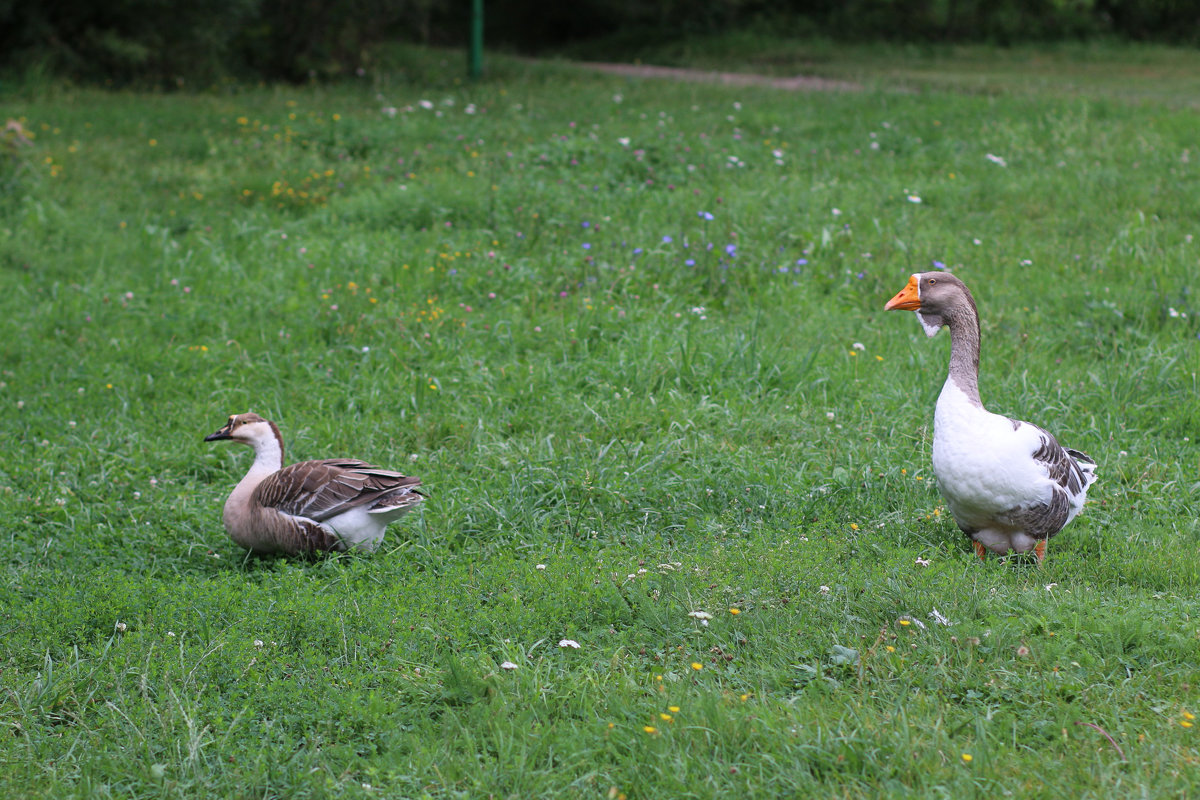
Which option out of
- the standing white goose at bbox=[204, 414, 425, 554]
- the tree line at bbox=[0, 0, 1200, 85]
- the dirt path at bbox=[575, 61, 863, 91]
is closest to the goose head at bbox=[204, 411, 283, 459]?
the standing white goose at bbox=[204, 414, 425, 554]

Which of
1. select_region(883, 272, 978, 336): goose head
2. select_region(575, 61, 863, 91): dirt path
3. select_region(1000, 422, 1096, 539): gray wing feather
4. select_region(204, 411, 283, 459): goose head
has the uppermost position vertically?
select_region(575, 61, 863, 91): dirt path

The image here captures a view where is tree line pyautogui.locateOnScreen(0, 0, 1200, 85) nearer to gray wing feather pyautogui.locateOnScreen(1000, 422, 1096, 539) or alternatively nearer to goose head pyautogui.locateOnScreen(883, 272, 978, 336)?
goose head pyautogui.locateOnScreen(883, 272, 978, 336)

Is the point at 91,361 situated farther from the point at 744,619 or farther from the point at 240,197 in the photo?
the point at 744,619

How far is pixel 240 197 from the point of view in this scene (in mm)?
10156

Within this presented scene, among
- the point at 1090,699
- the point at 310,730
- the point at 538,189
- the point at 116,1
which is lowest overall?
the point at 310,730

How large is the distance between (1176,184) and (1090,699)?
322 inches

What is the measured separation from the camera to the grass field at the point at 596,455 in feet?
10.7

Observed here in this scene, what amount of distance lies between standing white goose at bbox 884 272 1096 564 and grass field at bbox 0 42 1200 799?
0.64ft

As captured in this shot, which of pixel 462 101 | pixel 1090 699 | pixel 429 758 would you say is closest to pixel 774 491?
pixel 1090 699

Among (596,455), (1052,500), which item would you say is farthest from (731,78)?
(1052,500)

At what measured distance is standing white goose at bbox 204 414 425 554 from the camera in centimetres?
472

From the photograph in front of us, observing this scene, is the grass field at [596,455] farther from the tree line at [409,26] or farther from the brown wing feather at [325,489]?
the tree line at [409,26]

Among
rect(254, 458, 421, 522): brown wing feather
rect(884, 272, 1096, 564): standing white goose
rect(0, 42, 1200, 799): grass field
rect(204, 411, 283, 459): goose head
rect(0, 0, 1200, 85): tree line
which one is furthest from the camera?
rect(0, 0, 1200, 85): tree line

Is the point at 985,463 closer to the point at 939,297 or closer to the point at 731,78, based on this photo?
the point at 939,297
